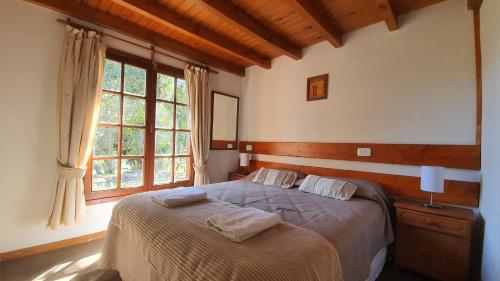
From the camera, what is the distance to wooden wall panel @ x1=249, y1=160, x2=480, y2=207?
193 cm

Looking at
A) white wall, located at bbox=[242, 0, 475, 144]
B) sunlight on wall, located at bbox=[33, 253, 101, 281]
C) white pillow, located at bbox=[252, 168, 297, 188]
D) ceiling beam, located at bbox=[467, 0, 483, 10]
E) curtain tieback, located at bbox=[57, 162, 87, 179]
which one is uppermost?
ceiling beam, located at bbox=[467, 0, 483, 10]

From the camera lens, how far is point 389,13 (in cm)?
210

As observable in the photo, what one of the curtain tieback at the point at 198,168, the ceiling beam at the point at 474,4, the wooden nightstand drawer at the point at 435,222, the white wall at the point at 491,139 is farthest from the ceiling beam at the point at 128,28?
the wooden nightstand drawer at the point at 435,222

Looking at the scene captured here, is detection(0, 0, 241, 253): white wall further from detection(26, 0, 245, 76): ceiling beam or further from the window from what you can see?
the window

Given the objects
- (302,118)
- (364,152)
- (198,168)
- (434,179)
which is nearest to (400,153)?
(364,152)

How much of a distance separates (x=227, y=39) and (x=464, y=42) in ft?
8.18

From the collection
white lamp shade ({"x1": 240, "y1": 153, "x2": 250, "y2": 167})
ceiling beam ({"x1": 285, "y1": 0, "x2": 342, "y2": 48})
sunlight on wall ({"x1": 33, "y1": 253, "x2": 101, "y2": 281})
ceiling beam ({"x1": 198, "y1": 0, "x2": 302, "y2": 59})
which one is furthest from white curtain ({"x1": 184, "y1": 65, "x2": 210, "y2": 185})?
ceiling beam ({"x1": 285, "y1": 0, "x2": 342, "y2": 48})

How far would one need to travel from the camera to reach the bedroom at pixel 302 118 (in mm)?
1826

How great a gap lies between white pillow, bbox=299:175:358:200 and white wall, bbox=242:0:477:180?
0.46 metres

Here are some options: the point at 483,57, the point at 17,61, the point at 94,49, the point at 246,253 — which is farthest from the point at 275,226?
the point at 17,61

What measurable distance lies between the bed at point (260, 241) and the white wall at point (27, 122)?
3.48 feet

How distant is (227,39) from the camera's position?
296 centimetres

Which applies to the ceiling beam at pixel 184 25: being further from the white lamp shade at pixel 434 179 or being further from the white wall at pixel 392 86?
the white lamp shade at pixel 434 179

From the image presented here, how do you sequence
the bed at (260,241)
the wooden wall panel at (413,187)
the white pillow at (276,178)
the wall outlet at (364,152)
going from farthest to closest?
1. the white pillow at (276,178)
2. the wall outlet at (364,152)
3. the wooden wall panel at (413,187)
4. the bed at (260,241)
